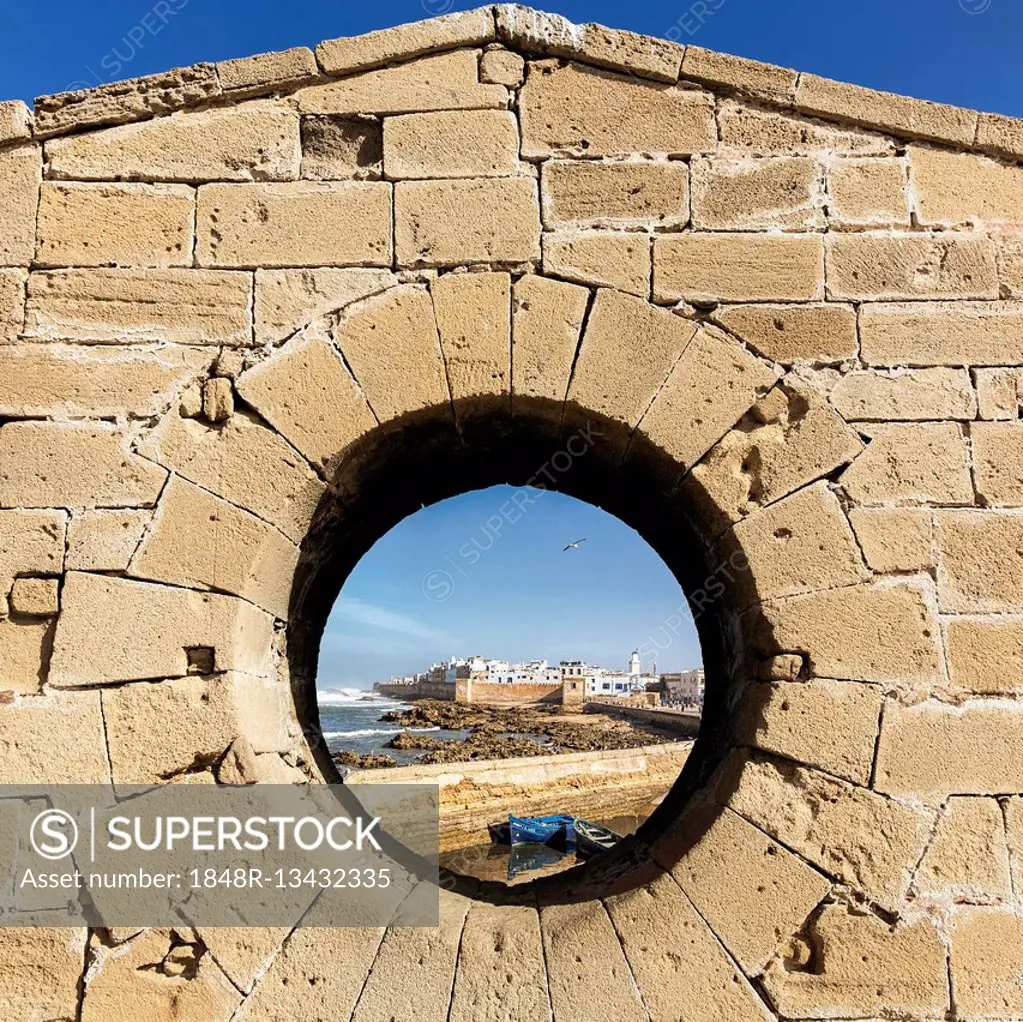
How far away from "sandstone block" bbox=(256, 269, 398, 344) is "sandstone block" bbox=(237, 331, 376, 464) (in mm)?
139

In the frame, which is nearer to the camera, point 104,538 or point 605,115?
point 104,538

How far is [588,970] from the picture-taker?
103 inches

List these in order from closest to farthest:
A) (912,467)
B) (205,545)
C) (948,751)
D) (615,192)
A: (948,751), (205,545), (912,467), (615,192)

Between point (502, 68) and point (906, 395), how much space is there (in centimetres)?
226

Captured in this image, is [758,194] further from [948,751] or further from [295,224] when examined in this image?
[948,751]

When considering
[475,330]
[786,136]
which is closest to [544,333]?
[475,330]

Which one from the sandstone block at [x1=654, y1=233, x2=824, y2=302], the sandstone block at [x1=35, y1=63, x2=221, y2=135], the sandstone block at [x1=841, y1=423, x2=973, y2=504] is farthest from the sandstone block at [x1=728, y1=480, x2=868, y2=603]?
the sandstone block at [x1=35, y1=63, x2=221, y2=135]

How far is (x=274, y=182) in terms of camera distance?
10.8ft

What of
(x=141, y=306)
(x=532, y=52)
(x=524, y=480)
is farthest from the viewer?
(x=524, y=480)

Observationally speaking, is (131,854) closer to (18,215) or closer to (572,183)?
(18,215)

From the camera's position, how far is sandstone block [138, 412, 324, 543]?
300 cm

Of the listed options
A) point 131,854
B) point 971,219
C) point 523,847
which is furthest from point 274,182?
point 523,847

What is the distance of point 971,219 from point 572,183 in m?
1.76

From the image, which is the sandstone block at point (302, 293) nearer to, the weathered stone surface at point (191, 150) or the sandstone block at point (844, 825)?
the weathered stone surface at point (191, 150)
